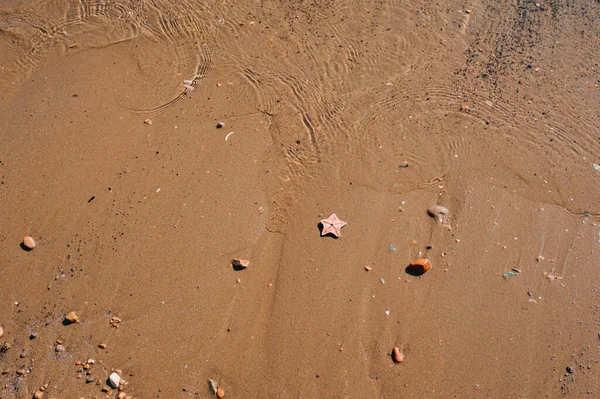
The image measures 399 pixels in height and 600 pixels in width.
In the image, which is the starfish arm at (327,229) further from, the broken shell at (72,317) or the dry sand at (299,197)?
the broken shell at (72,317)

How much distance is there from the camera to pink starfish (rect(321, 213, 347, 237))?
486 centimetres

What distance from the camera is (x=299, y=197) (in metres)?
5.15

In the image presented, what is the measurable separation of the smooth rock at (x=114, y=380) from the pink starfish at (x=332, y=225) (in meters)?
2.51

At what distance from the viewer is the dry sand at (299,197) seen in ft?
14.1

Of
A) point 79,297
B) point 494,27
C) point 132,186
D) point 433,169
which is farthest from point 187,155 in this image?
point 494,27

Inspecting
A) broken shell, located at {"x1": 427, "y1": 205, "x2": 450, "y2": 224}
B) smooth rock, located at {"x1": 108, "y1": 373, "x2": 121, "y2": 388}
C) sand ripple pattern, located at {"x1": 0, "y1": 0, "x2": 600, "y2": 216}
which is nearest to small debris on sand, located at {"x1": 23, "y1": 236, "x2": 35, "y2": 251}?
smooth rock, located at {"x1": 108, "y1": 373, "x2": 121, "y2": 388}

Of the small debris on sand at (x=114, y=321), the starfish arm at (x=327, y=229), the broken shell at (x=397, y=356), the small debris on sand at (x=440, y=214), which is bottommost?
the small debris on sand at (x=114, y=321)

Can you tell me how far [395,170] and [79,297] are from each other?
3880 mm

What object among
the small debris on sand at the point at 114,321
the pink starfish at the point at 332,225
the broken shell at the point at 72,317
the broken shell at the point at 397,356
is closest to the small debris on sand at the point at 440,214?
the pink starfish at the point at 332,225

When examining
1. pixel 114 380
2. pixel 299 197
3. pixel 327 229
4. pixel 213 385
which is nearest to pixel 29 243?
pixel 114 380

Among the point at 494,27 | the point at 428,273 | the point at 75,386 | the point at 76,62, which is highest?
the point at 494,27

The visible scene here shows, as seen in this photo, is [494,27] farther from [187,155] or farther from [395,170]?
[187,155]

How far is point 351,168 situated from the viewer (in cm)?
539

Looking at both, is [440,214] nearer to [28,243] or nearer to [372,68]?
[372,68]
